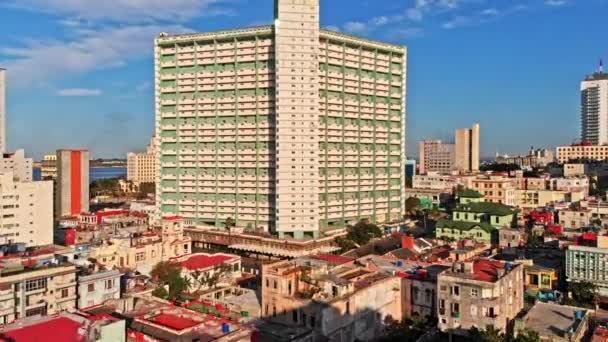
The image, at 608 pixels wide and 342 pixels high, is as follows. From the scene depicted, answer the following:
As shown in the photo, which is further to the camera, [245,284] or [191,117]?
[191,117]

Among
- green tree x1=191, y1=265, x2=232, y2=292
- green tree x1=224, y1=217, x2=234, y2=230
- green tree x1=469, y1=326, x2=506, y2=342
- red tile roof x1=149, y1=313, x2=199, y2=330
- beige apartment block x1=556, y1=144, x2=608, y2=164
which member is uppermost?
beige apartment block x1=556, y1=144, x2=608, y2=164

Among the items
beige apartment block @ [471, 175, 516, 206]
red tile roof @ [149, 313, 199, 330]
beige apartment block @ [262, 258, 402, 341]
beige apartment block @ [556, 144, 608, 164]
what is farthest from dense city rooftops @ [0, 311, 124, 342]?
beige apartment block @ [556, 144, 608, 164]

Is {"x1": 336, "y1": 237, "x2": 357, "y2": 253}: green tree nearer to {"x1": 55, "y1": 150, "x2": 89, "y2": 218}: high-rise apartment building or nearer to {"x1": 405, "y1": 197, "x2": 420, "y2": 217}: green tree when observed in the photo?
{"x1": 405, "y1": 197, "x2": 420, "y2": 217}: green tree

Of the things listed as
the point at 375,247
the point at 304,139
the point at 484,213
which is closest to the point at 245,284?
the point at 375,247

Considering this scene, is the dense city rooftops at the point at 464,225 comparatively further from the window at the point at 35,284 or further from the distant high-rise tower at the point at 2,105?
the distant high-rise tower at the point at 2,105

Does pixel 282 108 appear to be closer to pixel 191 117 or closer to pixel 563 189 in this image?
pixel 191 117

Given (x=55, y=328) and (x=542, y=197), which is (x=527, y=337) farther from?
(x=542, y=197)

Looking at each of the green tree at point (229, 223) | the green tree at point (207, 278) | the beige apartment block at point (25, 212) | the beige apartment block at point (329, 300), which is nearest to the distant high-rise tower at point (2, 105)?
the beige apartment block at point (25, 212)
